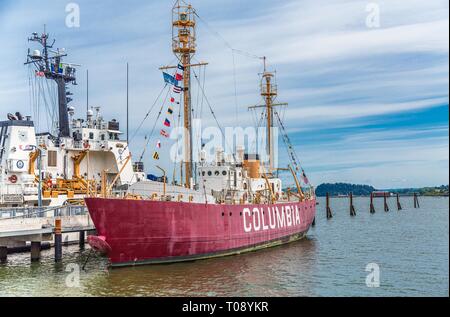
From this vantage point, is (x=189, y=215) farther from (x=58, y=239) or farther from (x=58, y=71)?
(x=58, y=71)

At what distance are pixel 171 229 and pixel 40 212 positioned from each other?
7.41 m

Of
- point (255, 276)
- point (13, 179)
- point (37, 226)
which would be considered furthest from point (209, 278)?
point (13, 179)

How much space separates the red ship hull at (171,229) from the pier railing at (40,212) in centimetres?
562

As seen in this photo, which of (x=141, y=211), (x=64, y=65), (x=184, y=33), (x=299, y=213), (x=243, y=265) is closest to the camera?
(x=141, y=211)

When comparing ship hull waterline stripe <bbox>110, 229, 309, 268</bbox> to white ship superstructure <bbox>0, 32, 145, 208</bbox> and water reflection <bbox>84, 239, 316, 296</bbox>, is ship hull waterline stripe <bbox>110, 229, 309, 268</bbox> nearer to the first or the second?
water reflection <bbox>84, 239, 316, 296</bbox>

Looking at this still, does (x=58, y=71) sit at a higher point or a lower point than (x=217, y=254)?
higher

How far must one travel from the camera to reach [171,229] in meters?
21.5

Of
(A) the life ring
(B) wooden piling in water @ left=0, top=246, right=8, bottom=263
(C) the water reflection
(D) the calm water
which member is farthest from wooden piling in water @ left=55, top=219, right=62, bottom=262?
(A) the life ring

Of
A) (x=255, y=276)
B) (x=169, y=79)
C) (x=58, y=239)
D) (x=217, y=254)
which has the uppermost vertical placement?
(x=169, y=79)

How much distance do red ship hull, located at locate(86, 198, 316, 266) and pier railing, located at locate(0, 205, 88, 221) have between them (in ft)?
18.4
